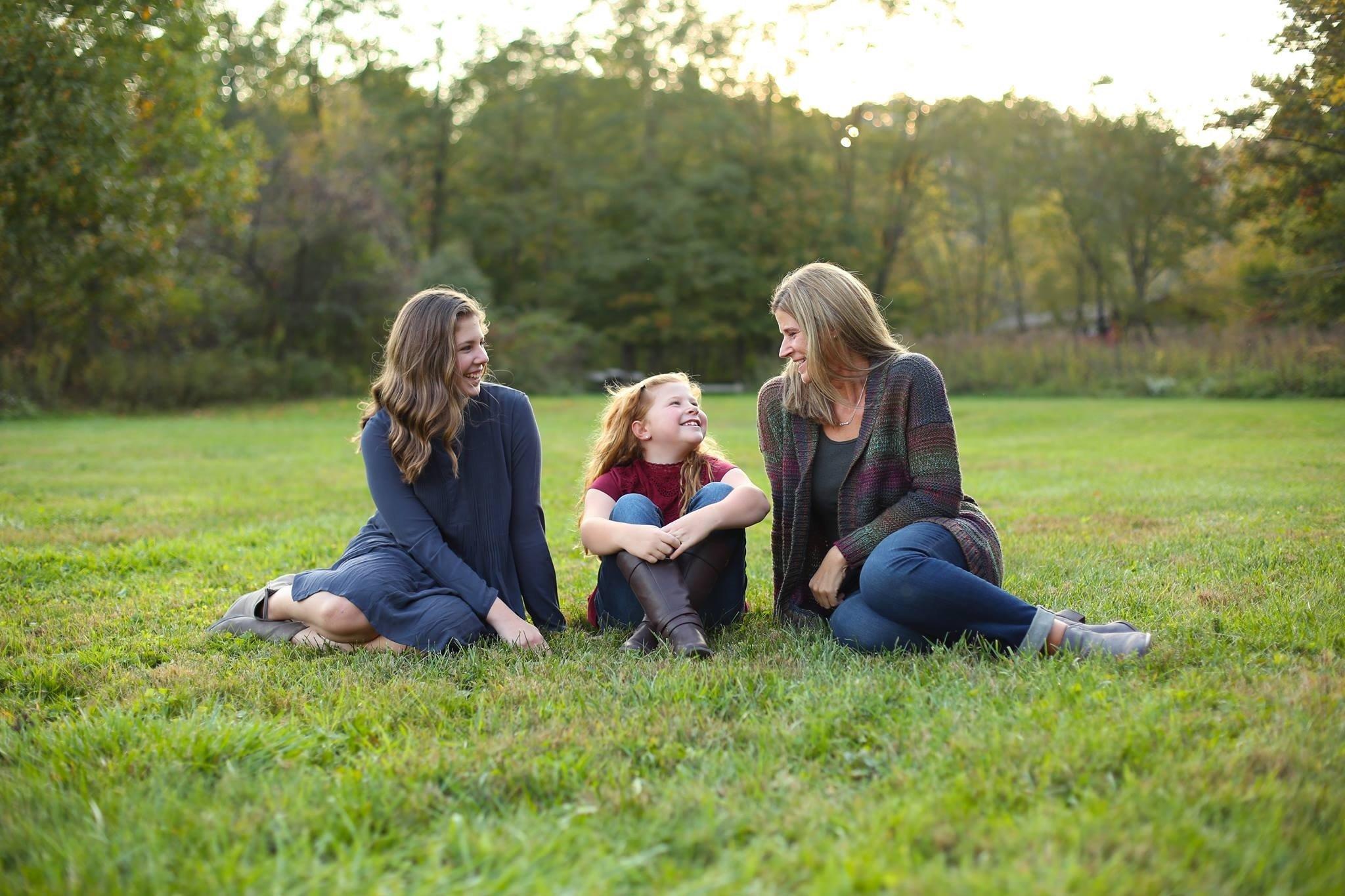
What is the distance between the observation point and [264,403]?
2398cm

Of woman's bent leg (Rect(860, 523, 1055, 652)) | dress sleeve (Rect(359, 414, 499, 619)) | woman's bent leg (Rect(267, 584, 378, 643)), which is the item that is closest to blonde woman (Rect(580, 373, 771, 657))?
dress sleeve (Rect(359, 414, 499, 619))

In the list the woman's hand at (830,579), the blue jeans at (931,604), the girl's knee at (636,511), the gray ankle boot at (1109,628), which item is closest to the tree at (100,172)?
the girl's knee at (636,511)

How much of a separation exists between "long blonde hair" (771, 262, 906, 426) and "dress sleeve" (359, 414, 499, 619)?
1415 millimetres

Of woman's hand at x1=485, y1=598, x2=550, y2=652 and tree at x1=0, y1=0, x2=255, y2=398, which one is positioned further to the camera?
tree at x1=0, y1=0, x2=255, y2=398

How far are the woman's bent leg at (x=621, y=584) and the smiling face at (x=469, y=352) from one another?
0.75 metres

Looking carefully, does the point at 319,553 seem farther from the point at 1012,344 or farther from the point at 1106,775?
the point at 1012,344

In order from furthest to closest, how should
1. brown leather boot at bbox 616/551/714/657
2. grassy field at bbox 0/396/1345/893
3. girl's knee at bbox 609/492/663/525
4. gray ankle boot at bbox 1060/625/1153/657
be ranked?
girl's knee at bbox 609/492/663/525, brown leather boot at bbox 616/551/714/657, gray ankle boot at bbox 1060/625/1153/657, grassy field at bbox 0/396/1345/893

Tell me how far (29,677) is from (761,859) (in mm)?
2776

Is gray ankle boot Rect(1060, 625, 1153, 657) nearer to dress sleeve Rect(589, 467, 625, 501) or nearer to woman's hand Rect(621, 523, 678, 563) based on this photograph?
woman's hand Rect(621, 523, 678, 563)

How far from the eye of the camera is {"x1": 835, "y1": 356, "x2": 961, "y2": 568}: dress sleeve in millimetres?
3736

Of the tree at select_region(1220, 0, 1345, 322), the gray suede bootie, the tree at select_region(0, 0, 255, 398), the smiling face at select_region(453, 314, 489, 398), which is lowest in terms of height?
the gray suede bootie

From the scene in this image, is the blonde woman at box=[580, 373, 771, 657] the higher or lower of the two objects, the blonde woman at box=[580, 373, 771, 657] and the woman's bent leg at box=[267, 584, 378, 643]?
the higher

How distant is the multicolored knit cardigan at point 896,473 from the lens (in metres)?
3.74

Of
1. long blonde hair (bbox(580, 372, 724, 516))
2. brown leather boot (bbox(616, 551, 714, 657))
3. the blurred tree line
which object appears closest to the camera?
brown leather boot (bbox(616, 551, 714, 657))
